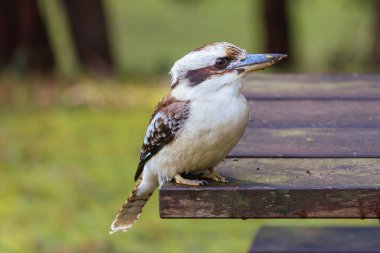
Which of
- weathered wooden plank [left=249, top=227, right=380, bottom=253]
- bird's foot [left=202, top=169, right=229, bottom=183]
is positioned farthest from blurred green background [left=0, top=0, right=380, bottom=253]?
bird's foot [left=202, top=169, right=229, bottom=183]

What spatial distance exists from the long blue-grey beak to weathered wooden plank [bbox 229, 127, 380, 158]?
42 centimetres

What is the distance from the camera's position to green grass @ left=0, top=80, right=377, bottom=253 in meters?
6.80

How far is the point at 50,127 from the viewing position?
9258 millimetres

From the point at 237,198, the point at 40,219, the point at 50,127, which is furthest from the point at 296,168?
the point at 50,127

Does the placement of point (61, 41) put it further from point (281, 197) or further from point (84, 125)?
point (281, 197)

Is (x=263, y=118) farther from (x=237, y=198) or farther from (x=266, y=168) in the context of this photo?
(x=237, y=198)

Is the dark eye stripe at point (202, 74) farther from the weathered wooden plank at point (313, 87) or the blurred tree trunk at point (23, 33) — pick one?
the blurred tree trunk at point (23, 33)

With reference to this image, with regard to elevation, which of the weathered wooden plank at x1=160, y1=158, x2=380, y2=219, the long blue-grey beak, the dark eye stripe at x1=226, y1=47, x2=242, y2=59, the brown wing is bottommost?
the weathered wooden plank at x1=160, y1=158, x2=380, y2=219

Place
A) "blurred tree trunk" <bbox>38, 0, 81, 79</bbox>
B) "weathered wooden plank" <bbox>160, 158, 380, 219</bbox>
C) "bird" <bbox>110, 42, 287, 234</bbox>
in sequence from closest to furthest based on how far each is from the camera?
"weathered wooden plank" <bbox>160, 158, 380, 219</bbox>
"bird" <bbox>110, 42, 287, 234</bbox>
"blurred tree trunk" <bbox>38, 0, 81, 79</bbox>

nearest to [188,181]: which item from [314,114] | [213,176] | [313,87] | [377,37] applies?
[213,176]

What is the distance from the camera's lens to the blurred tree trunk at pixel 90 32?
1258cm

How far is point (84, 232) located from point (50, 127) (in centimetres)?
249

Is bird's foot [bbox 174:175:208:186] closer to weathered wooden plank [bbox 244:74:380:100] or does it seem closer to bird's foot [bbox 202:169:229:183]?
bird's foot [bbox 202:169:229:183]

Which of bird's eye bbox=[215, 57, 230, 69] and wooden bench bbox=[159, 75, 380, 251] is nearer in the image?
wooden bench bbox=[159, 75, 380, 251]
